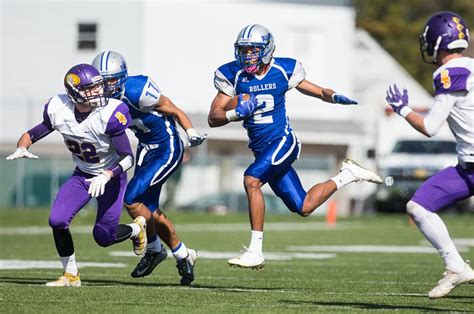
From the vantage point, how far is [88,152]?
8.96 meters

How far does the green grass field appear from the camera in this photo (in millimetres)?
7676

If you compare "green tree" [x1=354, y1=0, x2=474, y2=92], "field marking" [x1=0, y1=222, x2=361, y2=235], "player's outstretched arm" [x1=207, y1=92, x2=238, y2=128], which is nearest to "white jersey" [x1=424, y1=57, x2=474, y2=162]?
"player's outstretched arm" [x1=207, y1=92, x2=238, y2=128]

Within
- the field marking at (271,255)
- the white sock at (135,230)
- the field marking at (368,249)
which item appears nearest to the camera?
the white sock at (135,230)

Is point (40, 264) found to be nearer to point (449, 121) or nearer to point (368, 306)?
point (368, 306)

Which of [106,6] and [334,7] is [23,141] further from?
[334,7]

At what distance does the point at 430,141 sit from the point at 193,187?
6149 millimetres

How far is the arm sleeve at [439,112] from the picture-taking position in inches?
289

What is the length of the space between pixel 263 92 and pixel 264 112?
164mm

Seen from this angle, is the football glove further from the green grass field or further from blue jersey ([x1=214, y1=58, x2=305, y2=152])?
the green grass field

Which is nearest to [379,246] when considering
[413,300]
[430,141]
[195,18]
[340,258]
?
Answer: [340,258]

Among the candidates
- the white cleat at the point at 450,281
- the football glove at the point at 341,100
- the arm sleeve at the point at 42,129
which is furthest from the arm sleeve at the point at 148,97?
the white cleat at the point at 450,281

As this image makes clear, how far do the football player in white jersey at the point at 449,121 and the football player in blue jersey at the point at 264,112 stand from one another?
1.64 m

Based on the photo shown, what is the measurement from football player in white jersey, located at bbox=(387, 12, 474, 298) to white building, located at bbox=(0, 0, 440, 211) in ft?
72.0

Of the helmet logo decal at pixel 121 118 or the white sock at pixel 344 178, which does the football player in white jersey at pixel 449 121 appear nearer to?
the white sock at pixel 344 178
